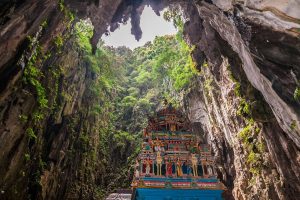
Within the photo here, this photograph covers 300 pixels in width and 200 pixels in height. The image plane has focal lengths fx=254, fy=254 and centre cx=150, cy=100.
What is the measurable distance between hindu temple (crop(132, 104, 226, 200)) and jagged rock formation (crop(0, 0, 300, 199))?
122 cm

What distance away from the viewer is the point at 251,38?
24.3 ft

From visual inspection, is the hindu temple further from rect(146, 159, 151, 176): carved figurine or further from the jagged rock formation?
the jagged rock formation

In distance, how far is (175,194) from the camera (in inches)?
464

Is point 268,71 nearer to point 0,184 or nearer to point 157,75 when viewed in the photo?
point 0,184

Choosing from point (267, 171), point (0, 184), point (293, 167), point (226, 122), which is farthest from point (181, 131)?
point (0, 184)

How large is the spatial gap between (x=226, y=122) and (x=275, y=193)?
4.28 meters

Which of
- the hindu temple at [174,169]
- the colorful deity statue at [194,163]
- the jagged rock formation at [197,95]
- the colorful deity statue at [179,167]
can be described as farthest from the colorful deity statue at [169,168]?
the jagged rock formation at [197,95]

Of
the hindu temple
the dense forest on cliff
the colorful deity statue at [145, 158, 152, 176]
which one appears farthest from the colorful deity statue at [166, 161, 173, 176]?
the dense forest on cliff

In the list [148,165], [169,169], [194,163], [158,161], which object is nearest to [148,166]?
[148,165]

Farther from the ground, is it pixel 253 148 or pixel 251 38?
pixel 251 38

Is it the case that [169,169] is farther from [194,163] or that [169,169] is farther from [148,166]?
[194,163]

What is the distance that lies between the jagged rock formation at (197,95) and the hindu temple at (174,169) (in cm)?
122

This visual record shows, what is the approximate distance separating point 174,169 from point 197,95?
637 cm

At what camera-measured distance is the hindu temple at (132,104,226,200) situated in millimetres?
11742
